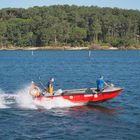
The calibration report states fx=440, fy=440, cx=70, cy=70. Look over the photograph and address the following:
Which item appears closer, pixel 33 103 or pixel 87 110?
pixel 87 110

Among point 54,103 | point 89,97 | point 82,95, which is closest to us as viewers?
point 54,103

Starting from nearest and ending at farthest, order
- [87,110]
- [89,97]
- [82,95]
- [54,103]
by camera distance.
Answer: [87,110]
[54,103]
[82,95]
[89,97]

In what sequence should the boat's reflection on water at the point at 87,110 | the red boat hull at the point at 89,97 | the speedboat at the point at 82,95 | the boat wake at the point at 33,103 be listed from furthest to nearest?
1. the red boat hull at the point at 89,97
2. the boat wake at the point at 33,103
3. the speedboat at the point at 82,95
4. the boat's reflection on water at the point at 87,110

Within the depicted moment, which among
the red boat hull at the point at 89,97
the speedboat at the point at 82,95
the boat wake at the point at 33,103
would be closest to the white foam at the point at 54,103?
the boat wake at the point at 33,103

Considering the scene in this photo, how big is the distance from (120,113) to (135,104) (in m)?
4.59

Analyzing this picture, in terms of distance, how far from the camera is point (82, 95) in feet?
124

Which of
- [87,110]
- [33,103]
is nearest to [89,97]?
[87,110]

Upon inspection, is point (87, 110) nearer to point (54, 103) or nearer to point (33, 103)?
point (54, 103)

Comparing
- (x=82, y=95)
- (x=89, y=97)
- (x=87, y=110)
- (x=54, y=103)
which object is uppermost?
(x=82, y=95)

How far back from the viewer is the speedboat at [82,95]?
37.1 meters

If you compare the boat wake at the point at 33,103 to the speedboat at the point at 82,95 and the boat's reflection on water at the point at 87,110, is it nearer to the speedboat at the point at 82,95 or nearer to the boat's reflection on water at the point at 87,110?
the speedboat at the point at 82,95

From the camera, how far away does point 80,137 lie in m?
28.0

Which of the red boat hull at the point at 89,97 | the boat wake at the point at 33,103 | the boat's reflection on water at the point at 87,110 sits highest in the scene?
the red boat hull at the point at 89,97

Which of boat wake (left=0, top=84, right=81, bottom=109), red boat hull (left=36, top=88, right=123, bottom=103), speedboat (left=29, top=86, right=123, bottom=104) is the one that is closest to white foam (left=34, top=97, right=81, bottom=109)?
boat wake (left=0, top=84, right=81, bottom=109)
